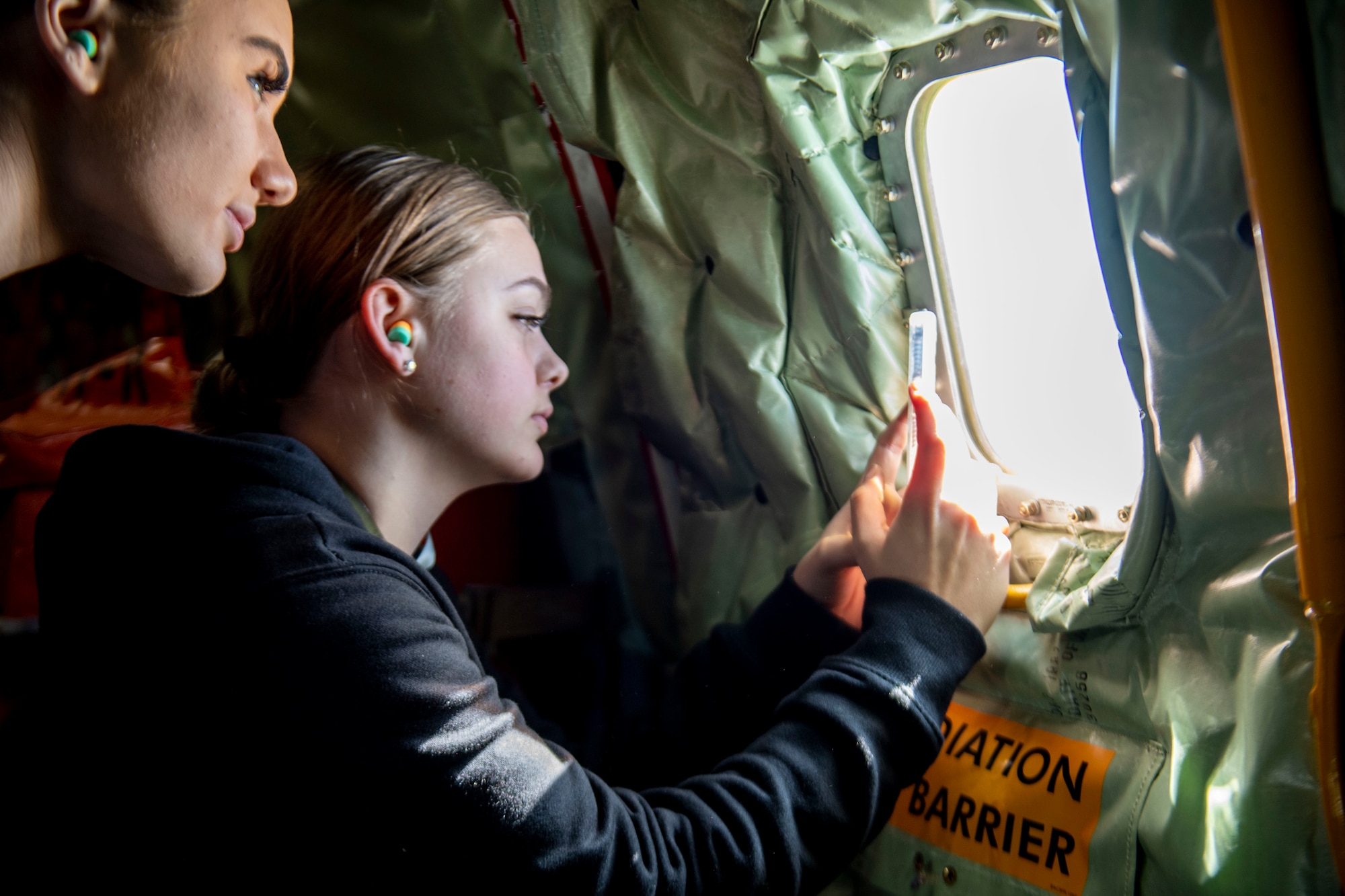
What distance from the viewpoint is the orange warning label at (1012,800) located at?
87 cm

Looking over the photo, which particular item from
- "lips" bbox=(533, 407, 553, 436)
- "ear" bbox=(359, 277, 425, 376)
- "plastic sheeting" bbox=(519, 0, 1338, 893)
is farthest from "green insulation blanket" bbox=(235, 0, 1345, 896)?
"ear" bbox=(359, 277, 425, 376)

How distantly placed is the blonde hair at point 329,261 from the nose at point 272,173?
12cm

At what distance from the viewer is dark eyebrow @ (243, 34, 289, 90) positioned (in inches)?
32.2

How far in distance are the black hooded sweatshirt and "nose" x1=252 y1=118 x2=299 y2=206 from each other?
259mm

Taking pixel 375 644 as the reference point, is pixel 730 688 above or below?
below

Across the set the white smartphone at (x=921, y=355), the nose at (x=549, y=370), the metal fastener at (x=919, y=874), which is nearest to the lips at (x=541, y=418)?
the nose at (x=549, y=370)

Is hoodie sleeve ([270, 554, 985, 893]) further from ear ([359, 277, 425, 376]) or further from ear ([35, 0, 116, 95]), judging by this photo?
ear ([35, 0, 116, 95])

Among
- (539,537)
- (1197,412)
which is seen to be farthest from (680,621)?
(1197,412)

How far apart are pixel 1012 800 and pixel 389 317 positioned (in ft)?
2.79

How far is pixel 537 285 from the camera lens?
1.12m

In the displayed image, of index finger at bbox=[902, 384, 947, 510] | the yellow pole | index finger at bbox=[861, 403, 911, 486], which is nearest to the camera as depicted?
the yellow pole

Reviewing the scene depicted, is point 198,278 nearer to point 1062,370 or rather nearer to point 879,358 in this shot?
point 879,358

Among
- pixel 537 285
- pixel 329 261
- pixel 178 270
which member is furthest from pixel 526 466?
pixel 178 270

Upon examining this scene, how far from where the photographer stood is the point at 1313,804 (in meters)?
0.65
